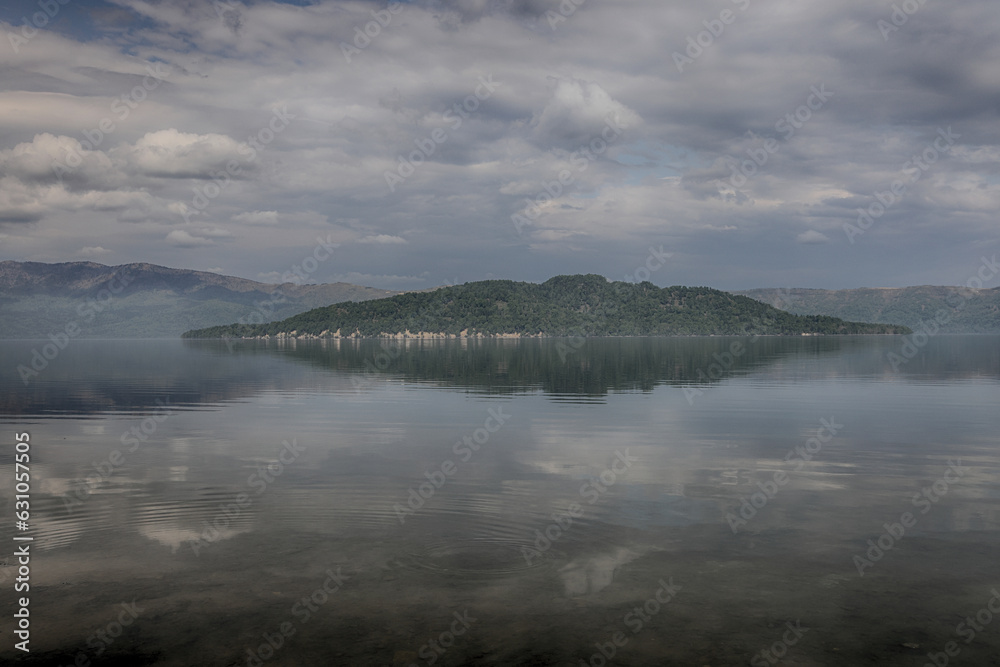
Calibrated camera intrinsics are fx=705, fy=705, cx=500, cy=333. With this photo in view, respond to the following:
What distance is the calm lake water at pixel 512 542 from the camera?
40.3 feet

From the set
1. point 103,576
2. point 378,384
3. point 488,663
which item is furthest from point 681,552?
point 378,384

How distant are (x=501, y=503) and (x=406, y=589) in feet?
24.8

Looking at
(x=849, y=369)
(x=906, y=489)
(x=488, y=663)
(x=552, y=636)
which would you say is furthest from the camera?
(x=849, y=369)

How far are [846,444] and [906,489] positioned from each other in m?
9.88

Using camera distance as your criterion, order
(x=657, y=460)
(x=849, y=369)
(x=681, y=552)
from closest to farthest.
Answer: (x=681, y=552) < (x=657, y=460) < (x=849, y=369)

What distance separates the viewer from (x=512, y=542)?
1783 cm

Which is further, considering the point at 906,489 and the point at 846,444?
the point at 846,444

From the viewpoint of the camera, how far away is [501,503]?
2186cm

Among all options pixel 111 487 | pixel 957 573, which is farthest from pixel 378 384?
pixel 957 573

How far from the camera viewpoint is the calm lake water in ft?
40.3

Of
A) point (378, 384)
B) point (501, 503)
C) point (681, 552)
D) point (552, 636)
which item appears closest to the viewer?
point (552, 636)

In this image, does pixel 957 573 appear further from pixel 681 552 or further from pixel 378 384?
pixel 378 384

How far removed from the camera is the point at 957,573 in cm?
1550

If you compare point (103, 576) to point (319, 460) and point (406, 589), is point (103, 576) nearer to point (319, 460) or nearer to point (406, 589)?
point (406, 589)
